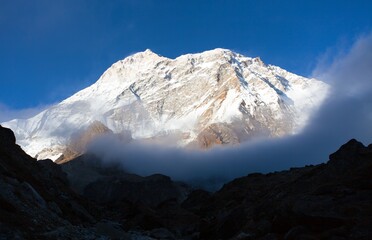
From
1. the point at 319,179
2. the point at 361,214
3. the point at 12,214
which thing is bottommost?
the point at 12,214

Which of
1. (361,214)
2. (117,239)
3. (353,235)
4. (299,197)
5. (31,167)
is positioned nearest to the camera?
(353,235)

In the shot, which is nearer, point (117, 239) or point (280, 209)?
point (280, 209)

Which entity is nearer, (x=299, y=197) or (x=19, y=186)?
(x=299, y=197)

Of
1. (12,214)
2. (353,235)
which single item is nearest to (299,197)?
(353,235)

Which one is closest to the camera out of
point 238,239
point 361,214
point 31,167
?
point 361,214

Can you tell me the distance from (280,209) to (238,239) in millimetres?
7225

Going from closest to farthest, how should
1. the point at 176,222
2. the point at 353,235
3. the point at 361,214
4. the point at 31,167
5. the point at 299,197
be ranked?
the point at 353,235 < the point at 361,214 < the point at 299,197 < the point at 31,167 < the point at 176,222

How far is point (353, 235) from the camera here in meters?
42.8

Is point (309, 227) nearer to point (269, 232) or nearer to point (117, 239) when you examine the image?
point (269, 232)

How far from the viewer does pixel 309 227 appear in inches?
1886

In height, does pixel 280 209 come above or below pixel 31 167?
below

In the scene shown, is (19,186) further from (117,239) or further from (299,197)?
(299,197)

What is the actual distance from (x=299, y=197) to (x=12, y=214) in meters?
28.7

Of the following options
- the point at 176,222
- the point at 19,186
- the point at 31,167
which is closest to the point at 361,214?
the point at 19,186
